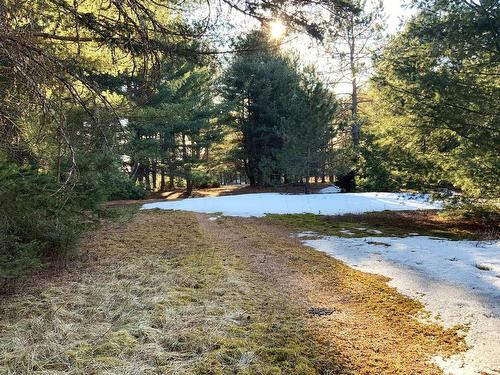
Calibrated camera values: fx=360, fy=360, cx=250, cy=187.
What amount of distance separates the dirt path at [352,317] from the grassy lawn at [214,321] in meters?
0.01

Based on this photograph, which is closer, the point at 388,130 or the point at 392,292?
the point at 392,292

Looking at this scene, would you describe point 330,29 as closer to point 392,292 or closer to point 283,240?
point 392,292

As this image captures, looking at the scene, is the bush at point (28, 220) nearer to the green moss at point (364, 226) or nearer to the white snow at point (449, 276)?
the white snow at point (449, 276)

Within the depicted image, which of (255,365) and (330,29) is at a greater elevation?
(330,29)

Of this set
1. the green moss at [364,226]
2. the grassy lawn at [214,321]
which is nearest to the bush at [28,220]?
the grassy lawn at [214,321]

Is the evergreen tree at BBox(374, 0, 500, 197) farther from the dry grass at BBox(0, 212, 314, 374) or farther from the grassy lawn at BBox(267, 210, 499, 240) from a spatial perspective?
the dry grass at BBox(0, 212, 314, 374)

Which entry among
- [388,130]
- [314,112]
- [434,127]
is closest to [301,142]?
[314,112]

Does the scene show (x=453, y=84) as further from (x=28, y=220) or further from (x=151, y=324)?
(x=28, y=220)

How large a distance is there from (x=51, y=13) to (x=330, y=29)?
3541mm

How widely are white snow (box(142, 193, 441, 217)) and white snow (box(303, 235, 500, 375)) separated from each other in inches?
182

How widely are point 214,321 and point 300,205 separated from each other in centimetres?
927

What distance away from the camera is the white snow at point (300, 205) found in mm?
11273

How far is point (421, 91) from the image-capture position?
6.46 metres

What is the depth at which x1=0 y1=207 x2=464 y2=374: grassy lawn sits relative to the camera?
2312 mm
